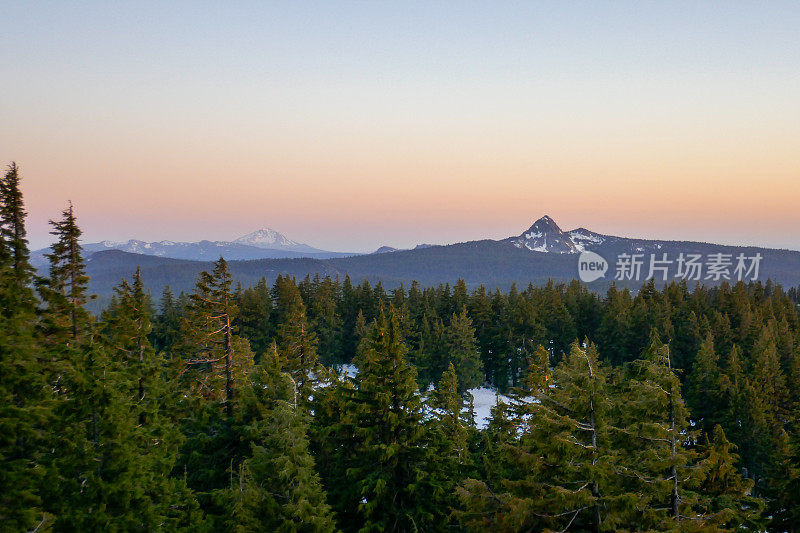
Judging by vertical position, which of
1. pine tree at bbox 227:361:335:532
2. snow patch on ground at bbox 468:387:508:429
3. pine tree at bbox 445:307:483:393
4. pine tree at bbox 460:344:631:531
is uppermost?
pine tree at bbox 460:344:631:531

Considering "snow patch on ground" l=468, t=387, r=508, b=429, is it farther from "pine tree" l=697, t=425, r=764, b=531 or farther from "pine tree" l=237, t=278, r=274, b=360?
"pine tree" l=697, t=425, r=764, b=531

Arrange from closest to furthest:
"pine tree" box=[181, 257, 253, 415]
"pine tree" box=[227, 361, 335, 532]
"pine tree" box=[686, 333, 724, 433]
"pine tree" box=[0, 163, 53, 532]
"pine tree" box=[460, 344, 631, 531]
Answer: "pine tree" box=[0, 163, 53, 532] → "pine tree" box=[460, 344, 631, 531] → "pine tree" box=[227, 361, 335, 532] → "pine tree" box=[181, 257, 253, 415] → "pine tree" box=[686, 333, 724, 433]

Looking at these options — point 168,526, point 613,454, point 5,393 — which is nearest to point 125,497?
point 168,526

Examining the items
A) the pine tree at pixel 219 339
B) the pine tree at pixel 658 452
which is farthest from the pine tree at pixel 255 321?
the pine tree at pixel 658 452

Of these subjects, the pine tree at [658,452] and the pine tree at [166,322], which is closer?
the pine tree at [658,452]

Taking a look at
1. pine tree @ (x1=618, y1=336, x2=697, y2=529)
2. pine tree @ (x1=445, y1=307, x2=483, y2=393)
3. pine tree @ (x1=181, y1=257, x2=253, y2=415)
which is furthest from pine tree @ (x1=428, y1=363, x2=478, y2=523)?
pine tree @ (x1=445, y1=307, x2=483, y2=393)

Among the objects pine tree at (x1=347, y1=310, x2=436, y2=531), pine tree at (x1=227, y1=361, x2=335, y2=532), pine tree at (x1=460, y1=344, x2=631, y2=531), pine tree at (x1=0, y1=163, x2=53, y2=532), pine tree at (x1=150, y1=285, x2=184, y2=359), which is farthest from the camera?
pine tree at (x1=150, y1=285, x2=184, y2=359)

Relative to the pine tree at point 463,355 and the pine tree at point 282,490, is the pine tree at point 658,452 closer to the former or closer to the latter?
the pine tree at point 282,490

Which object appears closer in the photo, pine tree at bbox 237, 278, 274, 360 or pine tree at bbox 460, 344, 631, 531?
pine tree at bbox 460, 344, 631, 531

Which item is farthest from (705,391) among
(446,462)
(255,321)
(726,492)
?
(255,321)

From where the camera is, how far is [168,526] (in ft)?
43.4

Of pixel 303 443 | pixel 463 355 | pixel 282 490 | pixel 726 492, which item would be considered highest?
pixel 303 443

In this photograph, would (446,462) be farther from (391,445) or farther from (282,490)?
(282,490)

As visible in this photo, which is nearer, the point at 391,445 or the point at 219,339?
the point at 391,445
